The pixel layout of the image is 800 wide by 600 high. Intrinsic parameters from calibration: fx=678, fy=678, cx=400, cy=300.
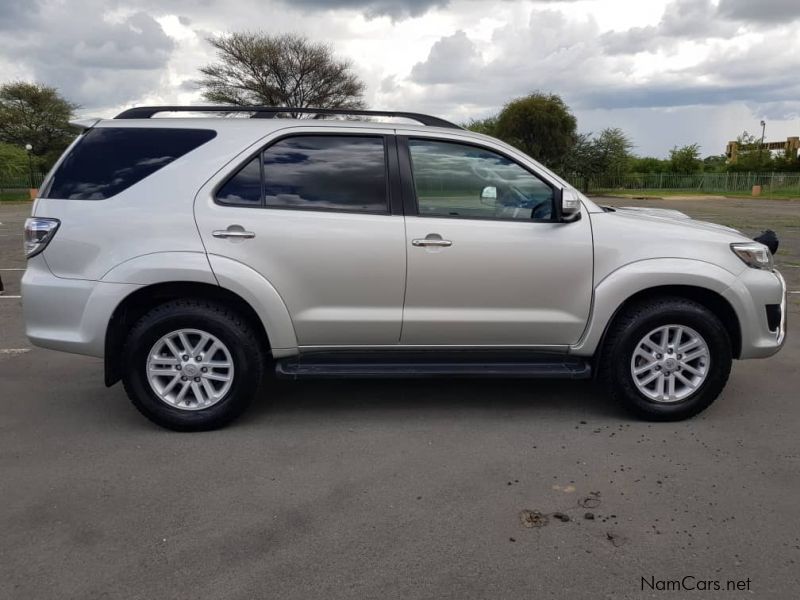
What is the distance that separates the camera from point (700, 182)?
171 ft

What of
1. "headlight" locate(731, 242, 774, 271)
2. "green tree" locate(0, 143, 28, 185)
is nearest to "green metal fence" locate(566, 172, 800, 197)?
"green tree" locate(0, 143, 28, 185)

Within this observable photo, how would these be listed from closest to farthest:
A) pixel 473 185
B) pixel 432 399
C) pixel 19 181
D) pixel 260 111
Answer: pixel 473 185 → pixel 260 111 → pixel 432 399 → pixel 19 181

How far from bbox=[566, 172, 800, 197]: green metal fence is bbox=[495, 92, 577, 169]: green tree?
95.4 inches

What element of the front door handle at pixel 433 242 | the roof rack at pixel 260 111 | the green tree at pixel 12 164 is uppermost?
the green tree at pixel 12 164

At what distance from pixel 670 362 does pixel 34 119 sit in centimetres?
6191

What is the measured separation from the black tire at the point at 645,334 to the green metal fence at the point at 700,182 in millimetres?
44978

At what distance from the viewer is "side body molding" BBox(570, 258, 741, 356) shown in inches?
166

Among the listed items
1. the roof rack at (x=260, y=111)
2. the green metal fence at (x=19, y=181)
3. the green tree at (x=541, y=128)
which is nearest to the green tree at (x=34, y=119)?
the green metal fence at (x=19, y=181)

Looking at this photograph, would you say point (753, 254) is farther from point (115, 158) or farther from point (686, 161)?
point (686, 161)

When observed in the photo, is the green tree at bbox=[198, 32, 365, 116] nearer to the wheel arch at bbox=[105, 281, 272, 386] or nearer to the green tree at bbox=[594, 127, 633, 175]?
the green tree at bbox=[594, 127, 633, 175]

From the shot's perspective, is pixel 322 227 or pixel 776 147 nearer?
pixel 322 227

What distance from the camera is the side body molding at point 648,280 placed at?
423 cm

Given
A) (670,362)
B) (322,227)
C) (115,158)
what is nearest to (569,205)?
(670,362)

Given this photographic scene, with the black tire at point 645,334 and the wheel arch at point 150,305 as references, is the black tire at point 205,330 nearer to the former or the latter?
the wheel arch at point 150,305
